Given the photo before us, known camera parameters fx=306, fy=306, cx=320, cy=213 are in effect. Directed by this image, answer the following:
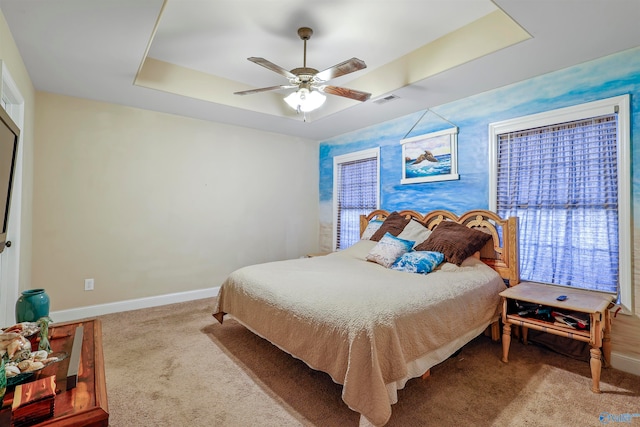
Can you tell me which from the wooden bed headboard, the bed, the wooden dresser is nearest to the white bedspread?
the bed

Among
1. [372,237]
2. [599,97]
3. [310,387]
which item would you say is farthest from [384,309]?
[599,97]

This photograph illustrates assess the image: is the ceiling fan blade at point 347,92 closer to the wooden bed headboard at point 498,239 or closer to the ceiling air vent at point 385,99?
the ceiling air vent at point 385,99

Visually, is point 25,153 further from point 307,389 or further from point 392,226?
point 392,226

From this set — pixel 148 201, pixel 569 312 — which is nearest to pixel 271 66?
pixel 148 201

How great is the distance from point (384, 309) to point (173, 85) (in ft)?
10.2

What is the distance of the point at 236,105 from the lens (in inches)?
147

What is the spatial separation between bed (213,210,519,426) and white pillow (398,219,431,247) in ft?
0.05

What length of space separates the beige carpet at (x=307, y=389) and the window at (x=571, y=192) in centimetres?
75

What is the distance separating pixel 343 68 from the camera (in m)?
2.33

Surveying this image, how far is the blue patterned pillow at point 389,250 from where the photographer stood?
10.5 ft

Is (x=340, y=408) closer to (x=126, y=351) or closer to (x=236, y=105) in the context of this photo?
(x=126, y=351)

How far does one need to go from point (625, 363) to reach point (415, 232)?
76.5 inches

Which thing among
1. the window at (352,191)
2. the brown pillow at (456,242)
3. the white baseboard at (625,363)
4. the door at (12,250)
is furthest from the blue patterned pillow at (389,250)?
the door at (12,250)

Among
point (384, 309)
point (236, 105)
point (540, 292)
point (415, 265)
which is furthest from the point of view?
point (236, 105)
